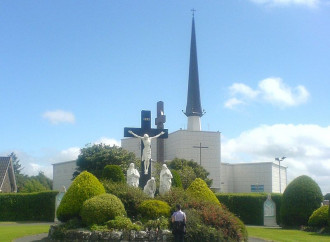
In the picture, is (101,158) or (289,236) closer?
(289,236)

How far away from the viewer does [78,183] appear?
723 inches

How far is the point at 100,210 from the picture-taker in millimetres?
16094

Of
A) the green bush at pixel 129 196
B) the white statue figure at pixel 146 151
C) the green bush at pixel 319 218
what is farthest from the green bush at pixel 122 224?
the green bush at pixel 319 218

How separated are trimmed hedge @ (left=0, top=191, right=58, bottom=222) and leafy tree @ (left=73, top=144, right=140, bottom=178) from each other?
31.6 ft

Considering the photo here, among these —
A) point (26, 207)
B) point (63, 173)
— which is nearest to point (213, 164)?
point (63, 173)

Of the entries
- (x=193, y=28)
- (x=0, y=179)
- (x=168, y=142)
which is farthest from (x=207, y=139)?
(x=0, y=179)

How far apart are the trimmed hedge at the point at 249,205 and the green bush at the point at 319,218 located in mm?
7231

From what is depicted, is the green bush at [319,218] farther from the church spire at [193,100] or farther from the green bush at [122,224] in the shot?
the church spire at [193,100]

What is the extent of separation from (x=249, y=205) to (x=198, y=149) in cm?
4262

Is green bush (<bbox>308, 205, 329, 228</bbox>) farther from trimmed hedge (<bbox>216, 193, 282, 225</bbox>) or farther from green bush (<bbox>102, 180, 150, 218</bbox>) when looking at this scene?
green bush (<bbox>102, 180, 150, 218</bbox>)

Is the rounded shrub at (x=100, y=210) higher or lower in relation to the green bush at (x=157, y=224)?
higher

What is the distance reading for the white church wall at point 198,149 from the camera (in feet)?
244

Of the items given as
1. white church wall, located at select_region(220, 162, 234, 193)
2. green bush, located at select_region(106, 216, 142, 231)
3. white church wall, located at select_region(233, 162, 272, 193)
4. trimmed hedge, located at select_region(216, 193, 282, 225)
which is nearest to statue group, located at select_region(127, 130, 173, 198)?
green bush, located at select_region(106, 216, 142, 231)

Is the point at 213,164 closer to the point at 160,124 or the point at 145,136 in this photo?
the point at 160,124
